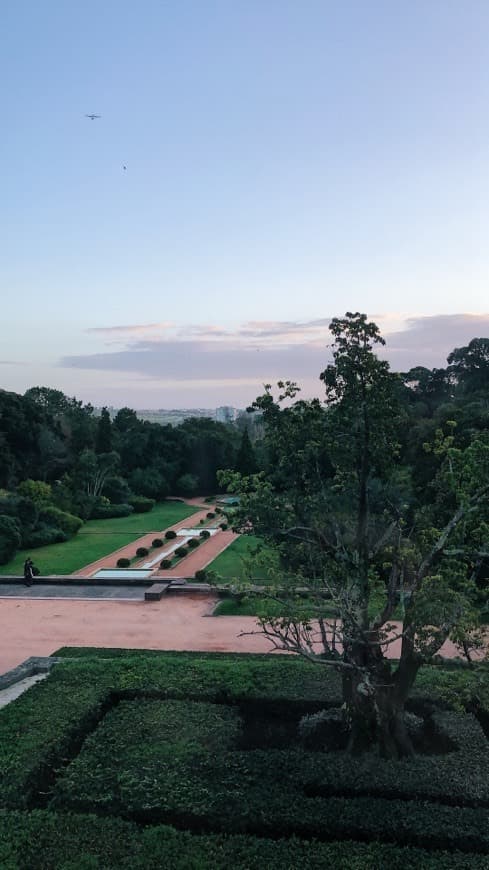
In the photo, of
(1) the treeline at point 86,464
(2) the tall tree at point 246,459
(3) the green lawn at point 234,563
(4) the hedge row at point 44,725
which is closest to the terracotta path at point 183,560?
(3) the green lawn at point 234,563

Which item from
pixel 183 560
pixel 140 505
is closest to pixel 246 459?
pixel 140 505

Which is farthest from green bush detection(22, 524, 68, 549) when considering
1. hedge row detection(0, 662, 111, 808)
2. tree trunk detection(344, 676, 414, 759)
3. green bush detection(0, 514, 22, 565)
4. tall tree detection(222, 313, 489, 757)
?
tree trunk detection(344, 676, 414, 759)

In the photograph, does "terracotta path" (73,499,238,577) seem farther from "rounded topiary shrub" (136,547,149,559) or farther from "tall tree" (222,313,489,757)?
"tall tree" (222,313,489,757)

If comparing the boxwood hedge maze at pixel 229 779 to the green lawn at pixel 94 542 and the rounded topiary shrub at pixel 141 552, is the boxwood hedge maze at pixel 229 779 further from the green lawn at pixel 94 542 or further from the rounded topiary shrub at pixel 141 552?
the rounded topiary shrub at pixel 141 552

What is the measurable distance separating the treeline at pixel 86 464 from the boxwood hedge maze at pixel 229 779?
1467 centimetres

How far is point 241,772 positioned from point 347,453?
163 inches

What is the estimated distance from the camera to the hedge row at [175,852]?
20.7ft

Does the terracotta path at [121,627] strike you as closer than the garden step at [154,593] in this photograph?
Yes

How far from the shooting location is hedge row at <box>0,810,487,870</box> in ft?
20.7

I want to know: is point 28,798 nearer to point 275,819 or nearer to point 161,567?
point 275,819

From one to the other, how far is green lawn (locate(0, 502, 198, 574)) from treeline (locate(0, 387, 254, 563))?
23.1 inches

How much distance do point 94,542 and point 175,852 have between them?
21512 mm

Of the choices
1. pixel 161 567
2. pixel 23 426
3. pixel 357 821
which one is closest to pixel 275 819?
pixel 357 821

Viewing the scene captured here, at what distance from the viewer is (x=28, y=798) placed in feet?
25.2
